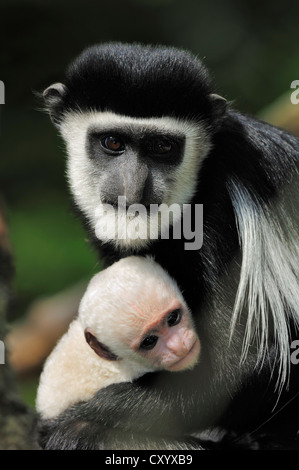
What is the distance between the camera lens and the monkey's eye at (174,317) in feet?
5.91

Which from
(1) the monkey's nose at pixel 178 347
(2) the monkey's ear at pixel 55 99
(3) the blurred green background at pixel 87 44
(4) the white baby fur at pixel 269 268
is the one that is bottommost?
(1) the monkey's nose at pixel 178 347

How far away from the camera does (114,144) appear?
190 cm

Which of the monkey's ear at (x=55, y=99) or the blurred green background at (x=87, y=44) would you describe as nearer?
the monkey's ear at (x=55, y=99)

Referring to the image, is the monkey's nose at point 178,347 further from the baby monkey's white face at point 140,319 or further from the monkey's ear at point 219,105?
the monkey's ear at point 219,105

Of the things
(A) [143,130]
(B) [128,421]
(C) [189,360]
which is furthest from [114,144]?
(B) [128,421]

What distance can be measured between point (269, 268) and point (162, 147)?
18.5 inches

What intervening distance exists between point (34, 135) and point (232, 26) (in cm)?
182

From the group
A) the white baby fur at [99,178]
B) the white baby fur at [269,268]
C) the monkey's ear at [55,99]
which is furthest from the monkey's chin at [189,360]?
the monkey's ear at [55,99]

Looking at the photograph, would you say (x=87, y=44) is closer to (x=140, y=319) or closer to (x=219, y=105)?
(x=219, y=105)

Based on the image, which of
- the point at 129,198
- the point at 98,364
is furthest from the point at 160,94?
the point at 98,364

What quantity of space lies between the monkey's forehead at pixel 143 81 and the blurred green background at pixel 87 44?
3047 millimetres

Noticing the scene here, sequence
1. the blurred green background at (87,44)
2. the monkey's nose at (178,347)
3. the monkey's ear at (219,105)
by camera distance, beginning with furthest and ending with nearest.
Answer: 1. the blurred green background at (87,44)
2. the monkey's ear at (219,105)
3. the monkey's nose at (178,347)

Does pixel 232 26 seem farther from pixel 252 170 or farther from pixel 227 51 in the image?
pixel 252 170
